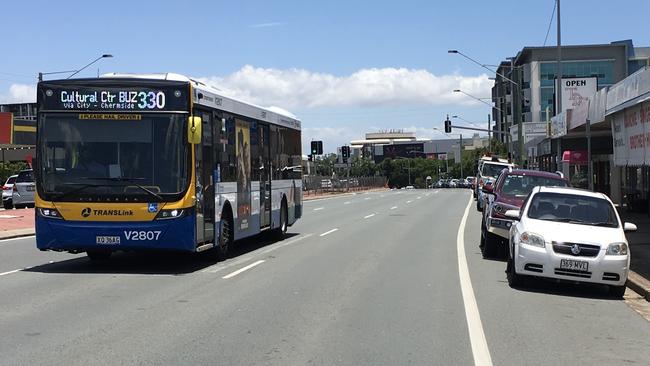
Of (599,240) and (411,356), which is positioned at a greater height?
(599,240)

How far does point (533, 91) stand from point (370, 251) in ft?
305

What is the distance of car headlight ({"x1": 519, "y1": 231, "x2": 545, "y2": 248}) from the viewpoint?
11000mm

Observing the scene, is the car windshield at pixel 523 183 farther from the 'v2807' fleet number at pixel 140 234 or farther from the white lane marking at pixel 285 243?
the 'v2807' fleet number at pixel 140 234

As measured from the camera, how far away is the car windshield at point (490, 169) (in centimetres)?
3809

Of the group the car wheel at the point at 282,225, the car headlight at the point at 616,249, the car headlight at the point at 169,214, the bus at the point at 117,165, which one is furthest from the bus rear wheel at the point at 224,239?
the car headlight at the point at 616,249

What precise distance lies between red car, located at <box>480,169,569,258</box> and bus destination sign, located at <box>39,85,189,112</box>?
23.2ft

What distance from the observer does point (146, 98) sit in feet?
39.7

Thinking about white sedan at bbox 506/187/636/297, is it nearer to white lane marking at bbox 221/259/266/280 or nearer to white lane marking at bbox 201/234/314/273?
white lane marking at bbox 221/259/266/280

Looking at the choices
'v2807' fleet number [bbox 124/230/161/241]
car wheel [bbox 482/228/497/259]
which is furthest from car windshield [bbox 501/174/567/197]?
'v2807' fleet number [bbox 124/230/161/241]

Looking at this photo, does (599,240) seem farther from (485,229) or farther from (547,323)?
(485,229)

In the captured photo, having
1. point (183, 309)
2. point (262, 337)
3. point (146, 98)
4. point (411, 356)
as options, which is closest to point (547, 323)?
point (411, 356)

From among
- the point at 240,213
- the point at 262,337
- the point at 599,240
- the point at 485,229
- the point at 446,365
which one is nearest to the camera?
the point at 446,365

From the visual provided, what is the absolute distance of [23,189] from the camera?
34875 mm

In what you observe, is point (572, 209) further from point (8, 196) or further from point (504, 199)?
point (8, 196)
